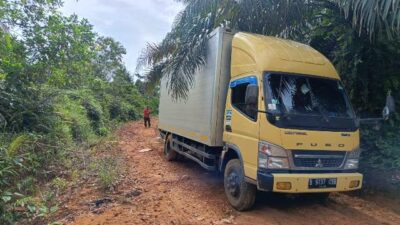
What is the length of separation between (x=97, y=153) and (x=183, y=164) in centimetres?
346

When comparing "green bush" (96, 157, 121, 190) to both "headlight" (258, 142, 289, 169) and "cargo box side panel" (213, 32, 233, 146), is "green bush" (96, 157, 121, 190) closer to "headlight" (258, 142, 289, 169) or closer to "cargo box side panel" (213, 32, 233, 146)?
"cargo box side panel" (213, 32, 233, 146)

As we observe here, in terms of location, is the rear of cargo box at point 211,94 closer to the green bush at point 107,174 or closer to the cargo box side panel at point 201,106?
the cargo box side panel at point 201,106

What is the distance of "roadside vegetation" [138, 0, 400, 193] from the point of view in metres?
6.91

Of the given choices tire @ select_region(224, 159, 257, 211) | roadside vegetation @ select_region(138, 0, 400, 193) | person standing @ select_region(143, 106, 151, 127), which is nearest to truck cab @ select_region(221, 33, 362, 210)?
tire @ select_region(224, 159, 257, 211)

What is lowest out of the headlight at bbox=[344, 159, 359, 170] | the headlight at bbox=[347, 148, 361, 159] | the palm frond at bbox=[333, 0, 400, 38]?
the headlight at bbox=[344, 159, 359, 170]

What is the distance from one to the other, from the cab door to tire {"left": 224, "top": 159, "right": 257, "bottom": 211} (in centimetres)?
26

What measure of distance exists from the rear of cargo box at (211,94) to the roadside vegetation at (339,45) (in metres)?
0.41

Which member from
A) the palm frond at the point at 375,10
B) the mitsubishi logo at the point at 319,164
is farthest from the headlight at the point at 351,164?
the palm frond at the point at 375,10

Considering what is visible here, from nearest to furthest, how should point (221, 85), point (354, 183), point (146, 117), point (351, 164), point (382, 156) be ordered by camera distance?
point (354, 183)
point (351, 164)
point (221, 85)
point (382, 156)
point (146, 117)

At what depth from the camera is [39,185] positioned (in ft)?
25.3

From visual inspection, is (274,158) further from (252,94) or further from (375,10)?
(375,10)

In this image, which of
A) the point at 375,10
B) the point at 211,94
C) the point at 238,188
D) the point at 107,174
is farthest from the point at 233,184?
the point at 375,10

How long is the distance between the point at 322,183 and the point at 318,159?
366 millimetres

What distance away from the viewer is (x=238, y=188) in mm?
5625
